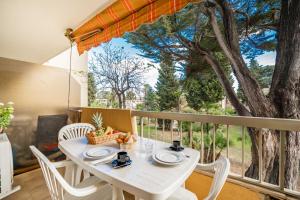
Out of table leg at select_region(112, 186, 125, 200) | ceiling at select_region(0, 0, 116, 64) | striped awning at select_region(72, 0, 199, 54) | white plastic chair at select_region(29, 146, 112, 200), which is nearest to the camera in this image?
white plastic chair at select_region(29, 146, 112, 200)

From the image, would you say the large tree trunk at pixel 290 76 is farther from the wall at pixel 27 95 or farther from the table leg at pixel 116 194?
the wall at pixel 27 95

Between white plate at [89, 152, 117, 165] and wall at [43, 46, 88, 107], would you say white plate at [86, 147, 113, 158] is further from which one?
wall at [43, 46, 88, 107]

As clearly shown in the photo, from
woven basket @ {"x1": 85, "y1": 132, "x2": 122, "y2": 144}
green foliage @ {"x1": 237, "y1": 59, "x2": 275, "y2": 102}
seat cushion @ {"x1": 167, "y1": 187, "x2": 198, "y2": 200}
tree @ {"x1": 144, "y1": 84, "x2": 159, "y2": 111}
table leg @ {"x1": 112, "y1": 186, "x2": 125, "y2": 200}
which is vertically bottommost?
seat cushion @ {"x1": 167, "y1": 187, "x2": 198, "y2": 200}

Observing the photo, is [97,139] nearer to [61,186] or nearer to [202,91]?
[61,186]

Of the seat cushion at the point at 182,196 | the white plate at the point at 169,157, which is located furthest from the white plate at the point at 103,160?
the seat cushion at the point at 182,196

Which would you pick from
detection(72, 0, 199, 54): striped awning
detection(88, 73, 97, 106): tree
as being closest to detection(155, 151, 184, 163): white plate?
detection(72, 0, 199, 54): striped awning

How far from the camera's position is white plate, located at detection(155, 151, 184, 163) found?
1.05m

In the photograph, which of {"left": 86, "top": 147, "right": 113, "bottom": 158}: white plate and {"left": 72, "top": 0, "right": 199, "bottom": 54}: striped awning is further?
{"left": 72, "top": 0, "right": 199, "bottom": 54}: striped awning

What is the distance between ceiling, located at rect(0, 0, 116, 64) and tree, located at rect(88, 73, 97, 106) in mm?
1239

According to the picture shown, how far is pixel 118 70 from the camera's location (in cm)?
421

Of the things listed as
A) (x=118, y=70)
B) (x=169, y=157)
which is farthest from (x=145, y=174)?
(x=118, y=70)

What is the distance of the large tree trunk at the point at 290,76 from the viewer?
8.13 feet

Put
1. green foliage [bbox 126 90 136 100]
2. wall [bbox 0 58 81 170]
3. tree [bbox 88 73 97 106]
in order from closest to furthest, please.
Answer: wall [bbox 0 58 81 170] → tree [bbox 88 73 97 106] → green foliage [bbox 126 90 136 100]

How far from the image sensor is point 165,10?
1.37m
